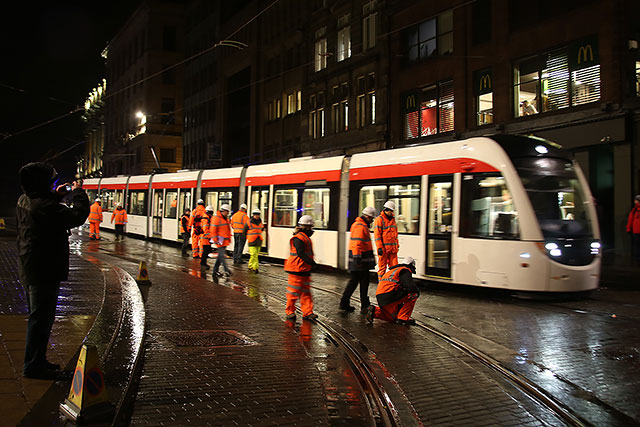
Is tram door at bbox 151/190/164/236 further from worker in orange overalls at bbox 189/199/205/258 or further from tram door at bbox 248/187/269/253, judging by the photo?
tram door at bbox 248/187/269/253

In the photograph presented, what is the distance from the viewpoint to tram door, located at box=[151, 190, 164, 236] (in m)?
26.7

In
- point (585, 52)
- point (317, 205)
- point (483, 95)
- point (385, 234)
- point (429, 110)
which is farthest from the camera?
point (429, 110)

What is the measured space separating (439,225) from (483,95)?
14026 mm

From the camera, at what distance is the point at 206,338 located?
7734 millimetres

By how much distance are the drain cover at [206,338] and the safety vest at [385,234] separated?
366 cm

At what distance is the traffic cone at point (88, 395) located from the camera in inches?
177

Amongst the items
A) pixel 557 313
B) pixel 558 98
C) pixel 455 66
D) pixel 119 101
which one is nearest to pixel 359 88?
pixel 455 66

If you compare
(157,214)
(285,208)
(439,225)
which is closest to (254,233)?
(285,208)

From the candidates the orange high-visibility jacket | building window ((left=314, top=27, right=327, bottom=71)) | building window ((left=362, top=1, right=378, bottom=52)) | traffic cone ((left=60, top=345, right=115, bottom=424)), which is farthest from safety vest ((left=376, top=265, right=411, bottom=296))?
building window ((left=314, top=27, right=327, bottom=71))

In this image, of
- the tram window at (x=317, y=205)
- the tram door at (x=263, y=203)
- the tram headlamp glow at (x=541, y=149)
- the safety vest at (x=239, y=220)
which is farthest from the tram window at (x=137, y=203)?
the tram headlamp glow at (x=541, y=149)

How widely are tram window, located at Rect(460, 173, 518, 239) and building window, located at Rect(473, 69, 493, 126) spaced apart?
44.2 feet

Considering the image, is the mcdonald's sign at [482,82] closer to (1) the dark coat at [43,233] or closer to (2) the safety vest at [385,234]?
(2) the safety vest at [385,234]

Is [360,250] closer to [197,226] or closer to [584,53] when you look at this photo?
[197,226]

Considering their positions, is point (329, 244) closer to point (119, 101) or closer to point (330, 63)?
point (330, 63)
